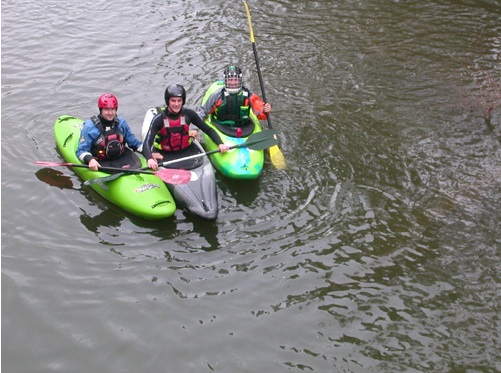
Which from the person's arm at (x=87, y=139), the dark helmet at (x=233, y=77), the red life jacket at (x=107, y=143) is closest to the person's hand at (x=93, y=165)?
the person's arm at (x=87, y=139)

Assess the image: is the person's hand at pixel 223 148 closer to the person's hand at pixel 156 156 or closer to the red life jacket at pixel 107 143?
the person's hand at pixel 156 156

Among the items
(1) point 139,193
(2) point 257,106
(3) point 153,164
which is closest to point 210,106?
(2) point 257,106

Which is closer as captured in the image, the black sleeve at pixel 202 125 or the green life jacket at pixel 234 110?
the black sleeve at pixel 202 125

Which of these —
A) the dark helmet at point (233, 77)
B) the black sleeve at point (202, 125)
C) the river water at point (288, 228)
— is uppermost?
the dark helmet at point (233, 77)

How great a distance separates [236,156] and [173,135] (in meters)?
0.94

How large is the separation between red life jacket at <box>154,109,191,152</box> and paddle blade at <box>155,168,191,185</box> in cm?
56

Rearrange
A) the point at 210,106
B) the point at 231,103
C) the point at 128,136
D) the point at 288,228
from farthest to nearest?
the point at 210,106 < the point at 231,103 < the point at 128,136 < the point at 288,228

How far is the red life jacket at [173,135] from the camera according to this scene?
8.03 m

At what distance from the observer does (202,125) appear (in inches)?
328

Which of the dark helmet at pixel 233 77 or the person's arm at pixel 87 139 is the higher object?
the dark helmet at pixel 233 77

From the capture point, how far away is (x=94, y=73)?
454 inches

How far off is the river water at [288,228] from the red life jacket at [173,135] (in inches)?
38.1

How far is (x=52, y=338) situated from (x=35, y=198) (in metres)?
2.74

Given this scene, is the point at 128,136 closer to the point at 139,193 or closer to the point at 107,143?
the point at 107,143
